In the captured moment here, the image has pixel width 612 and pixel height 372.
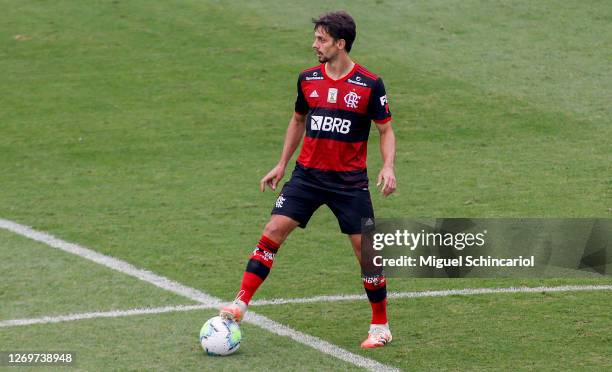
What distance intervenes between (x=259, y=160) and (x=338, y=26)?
21.2 ft

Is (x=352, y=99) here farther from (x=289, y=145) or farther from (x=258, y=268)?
(x=258, y=268)

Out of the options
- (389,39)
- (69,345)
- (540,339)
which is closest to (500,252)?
(540,339)

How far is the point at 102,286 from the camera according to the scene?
9719 millimetres

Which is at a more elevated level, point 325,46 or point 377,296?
point 325,46

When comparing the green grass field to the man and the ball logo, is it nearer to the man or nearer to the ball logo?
the man

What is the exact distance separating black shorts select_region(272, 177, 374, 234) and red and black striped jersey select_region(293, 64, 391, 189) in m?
0.05

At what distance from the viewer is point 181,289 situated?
9625mm

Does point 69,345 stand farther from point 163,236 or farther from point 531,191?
point 531,191
